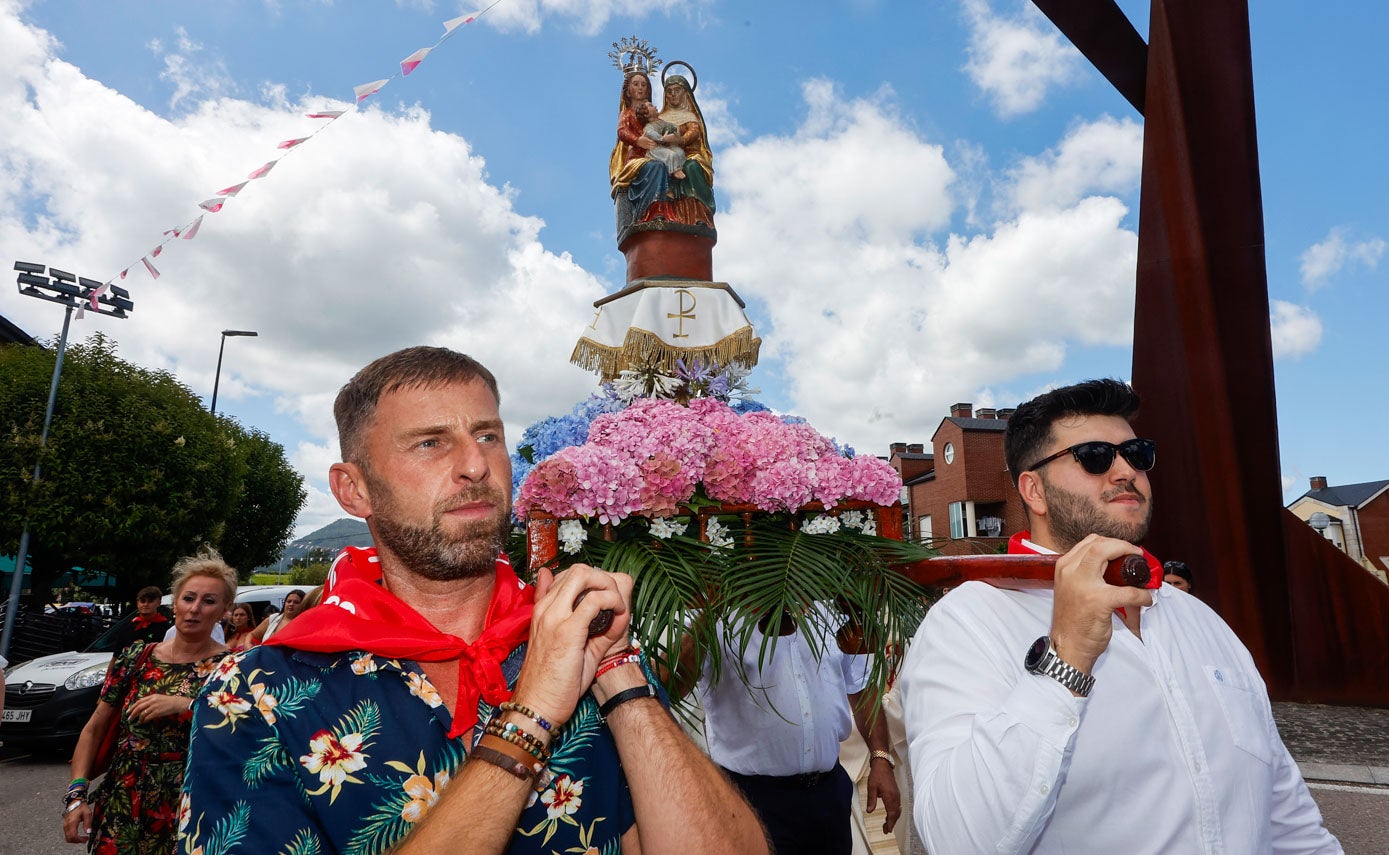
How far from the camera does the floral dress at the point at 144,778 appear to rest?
338 cm

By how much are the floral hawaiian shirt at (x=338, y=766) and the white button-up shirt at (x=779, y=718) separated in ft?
6.83

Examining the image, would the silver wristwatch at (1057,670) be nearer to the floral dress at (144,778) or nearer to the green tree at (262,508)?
the floral dress at (144,778)

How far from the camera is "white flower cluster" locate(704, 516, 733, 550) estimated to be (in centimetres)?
235

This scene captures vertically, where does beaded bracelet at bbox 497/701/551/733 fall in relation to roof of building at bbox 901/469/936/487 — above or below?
below

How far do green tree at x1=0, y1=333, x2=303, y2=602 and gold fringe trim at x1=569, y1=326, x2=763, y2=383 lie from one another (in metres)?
15.5

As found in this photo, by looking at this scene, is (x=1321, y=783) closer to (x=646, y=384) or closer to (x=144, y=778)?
(x=646, y=384)

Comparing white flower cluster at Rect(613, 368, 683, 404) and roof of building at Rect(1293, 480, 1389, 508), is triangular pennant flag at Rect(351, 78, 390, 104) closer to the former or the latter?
white flower cluster at Rect(613, 368, 683, 404)

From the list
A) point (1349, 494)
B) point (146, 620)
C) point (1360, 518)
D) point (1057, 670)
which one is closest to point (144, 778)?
point (1057, 670)

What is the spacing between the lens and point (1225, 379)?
291 inches

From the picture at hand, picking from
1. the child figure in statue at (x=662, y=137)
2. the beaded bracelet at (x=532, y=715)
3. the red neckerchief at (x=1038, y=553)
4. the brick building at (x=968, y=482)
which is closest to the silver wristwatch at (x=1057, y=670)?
the red neckerchief at (x=1038, y=553)

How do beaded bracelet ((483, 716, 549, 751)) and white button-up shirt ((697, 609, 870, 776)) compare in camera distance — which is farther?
white button-up shirt ((697, 609, 870, 776))

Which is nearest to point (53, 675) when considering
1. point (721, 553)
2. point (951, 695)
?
point (721, 553)

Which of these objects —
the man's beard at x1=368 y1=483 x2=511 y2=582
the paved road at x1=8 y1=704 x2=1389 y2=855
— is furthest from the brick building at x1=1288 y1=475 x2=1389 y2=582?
the man's beard at x1=368 y1=483 x2=511 y2=582

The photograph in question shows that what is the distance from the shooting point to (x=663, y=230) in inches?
192
